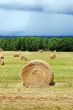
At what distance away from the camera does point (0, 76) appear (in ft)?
98.8

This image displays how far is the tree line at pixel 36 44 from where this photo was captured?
7327cm

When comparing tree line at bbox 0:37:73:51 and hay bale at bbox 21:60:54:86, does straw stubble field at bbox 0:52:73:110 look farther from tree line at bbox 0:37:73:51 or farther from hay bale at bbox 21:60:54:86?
tree line at bbox 0:37:73:51

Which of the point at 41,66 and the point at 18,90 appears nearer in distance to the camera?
the point at 18,90

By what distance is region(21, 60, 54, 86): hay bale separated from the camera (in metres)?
25.8

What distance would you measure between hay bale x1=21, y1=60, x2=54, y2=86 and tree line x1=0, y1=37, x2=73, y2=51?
46.1 m

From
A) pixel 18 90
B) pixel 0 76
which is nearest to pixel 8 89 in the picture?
pixel 18 90

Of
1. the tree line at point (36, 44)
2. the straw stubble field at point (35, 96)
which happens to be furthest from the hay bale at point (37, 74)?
the tree line at point (36, 44)

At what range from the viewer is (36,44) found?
246ft

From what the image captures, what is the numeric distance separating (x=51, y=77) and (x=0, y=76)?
209 inches

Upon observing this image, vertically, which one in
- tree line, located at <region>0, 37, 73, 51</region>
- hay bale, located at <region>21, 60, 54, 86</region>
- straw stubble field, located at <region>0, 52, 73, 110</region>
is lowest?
tree line, located at <region>0, 37, 73, 51</region>

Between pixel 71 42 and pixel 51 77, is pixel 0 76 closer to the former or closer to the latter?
pixel 51 77

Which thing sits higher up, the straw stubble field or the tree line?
the straw stubble field

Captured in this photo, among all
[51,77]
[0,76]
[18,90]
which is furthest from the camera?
[0,76]

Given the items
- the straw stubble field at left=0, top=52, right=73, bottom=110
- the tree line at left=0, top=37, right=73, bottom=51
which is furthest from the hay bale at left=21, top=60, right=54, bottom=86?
the tree line at left=0, top=37, right=73, bottom=51
